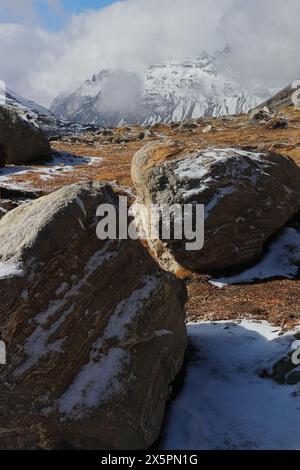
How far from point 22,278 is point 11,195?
2331 centimetres

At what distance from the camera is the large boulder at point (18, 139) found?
43.4 meters

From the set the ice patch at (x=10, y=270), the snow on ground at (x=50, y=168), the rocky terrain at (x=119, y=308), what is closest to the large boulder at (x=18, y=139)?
the snow on ground at (x=50, y=168)

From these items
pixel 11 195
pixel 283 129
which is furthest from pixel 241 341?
pixel 283 129

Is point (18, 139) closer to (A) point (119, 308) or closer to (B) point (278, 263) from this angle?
(B) point (278, 263)

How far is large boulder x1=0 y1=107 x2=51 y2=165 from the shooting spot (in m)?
43.4

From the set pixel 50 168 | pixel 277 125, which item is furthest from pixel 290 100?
pixel 50 168

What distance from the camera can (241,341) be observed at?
51.5 feet

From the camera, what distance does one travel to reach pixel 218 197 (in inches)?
863

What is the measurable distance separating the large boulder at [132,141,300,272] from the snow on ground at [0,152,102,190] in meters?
14.3

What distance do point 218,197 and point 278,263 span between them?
4.01m

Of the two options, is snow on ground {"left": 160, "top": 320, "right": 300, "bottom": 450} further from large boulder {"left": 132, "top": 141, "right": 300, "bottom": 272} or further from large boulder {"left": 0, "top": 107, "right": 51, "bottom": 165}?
large boulder {"left": 0, "top": 107, "right": 51, "bottom": 165}

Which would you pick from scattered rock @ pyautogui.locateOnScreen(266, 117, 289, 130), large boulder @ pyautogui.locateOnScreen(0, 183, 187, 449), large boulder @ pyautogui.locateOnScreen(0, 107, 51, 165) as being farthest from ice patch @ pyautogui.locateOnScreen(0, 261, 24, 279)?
scattered rock @ pyautogui.locateOnScreen(266, 117, 289, 130)

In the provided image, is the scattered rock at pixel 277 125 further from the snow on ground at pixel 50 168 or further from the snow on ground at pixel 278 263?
the snow on ground at pixel 278 263

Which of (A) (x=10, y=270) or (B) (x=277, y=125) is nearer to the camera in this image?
(A) (x=10, y=270)
